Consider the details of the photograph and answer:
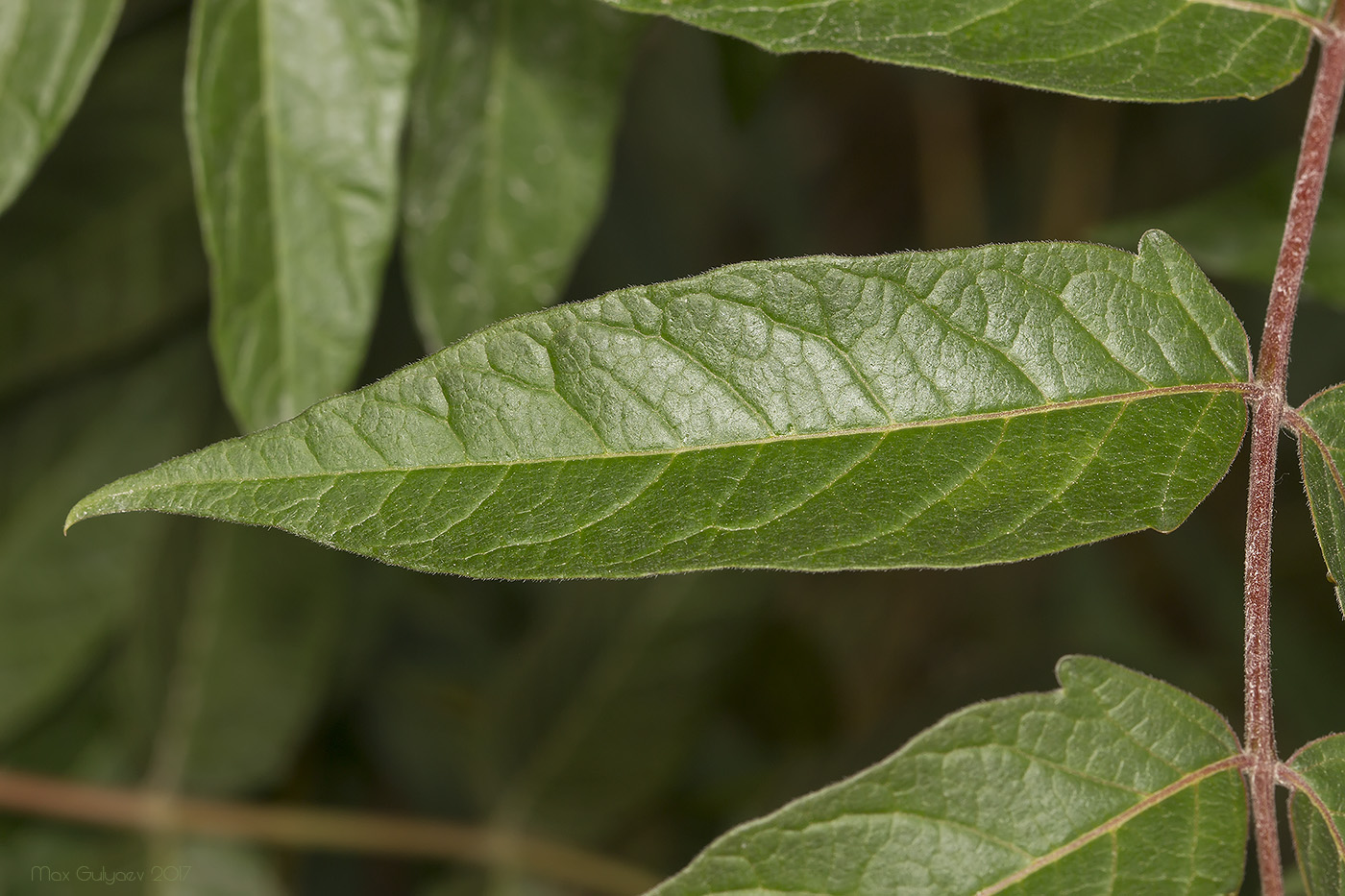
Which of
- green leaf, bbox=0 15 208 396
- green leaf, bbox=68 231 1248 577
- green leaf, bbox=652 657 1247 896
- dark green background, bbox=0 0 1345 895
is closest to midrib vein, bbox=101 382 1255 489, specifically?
green leaf, bbox=68 231 1248 577

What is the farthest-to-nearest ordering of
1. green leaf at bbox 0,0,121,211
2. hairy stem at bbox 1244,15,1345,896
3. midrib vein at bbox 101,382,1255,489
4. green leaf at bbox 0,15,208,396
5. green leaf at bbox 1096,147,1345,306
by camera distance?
green leaf at bbox 0,15,208,396, green leaf at bbox 1096,147,1345,306, green leaf at bbox 0,0,121,211, hairy stem at bbox 1244,15,1345,896, midrib vein at bbox 101,382,1255,489

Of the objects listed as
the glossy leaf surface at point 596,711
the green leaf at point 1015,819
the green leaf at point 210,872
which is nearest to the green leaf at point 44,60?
the green leaf at point 1015,819

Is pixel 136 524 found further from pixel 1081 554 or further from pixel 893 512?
pixel 1081 554

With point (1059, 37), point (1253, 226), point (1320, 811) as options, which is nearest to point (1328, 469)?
point (1320, 811)

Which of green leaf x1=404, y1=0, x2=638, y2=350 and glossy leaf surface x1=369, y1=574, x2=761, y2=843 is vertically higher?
green leaf x1=404, y1=0, x2=638, y2=350

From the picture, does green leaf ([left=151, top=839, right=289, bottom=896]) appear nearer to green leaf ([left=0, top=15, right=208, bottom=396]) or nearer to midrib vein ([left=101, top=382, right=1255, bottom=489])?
green leaf ([left=0, top=15, right=208, bottom=396])

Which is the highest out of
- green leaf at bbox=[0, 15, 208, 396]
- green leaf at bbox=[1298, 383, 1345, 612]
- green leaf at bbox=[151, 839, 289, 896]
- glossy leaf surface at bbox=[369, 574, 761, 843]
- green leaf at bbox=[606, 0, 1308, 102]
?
green leaf at bbox=[606, 0, 1308, 102]

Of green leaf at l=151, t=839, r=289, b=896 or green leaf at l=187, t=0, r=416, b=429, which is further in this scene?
green leaf at l=151, t=839, r=289, b=896
